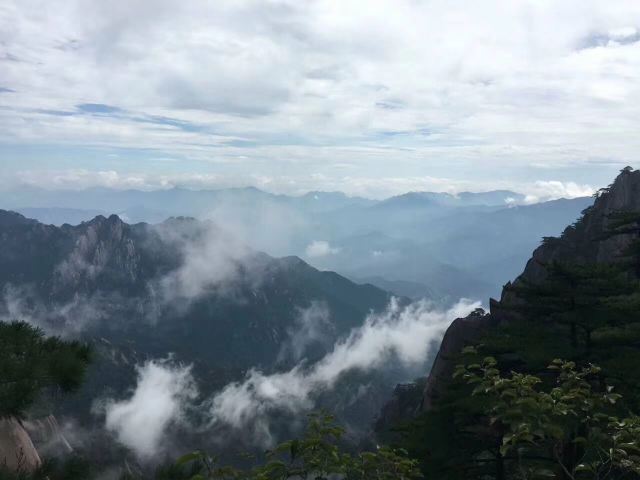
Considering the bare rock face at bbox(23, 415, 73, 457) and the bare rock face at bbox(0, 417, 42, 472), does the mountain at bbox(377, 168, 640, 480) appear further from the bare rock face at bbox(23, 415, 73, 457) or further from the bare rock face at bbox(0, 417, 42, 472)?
the bare rock face at bbox(0, 417, 42, 472)

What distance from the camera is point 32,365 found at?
8711 mm

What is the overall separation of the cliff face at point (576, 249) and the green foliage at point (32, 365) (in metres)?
58.2

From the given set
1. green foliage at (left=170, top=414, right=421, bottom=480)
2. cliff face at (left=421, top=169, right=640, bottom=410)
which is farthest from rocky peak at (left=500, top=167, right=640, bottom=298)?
green foliage at (left=170, top=414, right=421, bottom=480)

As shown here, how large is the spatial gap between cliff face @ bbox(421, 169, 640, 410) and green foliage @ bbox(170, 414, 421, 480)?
5462 centimetres

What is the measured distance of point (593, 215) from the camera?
84.1 metres

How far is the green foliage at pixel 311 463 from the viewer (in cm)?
849

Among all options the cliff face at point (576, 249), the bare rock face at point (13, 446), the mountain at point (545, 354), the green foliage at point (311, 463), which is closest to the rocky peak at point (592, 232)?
the cliff face at point (576, 249)

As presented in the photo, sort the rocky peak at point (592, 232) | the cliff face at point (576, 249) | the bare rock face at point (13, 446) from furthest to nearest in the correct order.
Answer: the rocky peak at point (592, 232) < the cliff face at point (576, 249) < the bare rock face at point (13, 446)

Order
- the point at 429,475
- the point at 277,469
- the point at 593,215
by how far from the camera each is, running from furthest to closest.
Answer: the point at 593,215
the point at 429,475
the point at 277,469

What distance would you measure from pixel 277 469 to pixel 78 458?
3.95 meters

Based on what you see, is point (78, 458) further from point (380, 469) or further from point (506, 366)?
point (506, 366)

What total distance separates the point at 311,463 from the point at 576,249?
8478cm

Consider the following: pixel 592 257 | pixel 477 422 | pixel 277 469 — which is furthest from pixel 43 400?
pixel 592 257

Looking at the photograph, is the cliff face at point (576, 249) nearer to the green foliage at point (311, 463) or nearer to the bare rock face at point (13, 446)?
the green foliage at point (311, 463)
